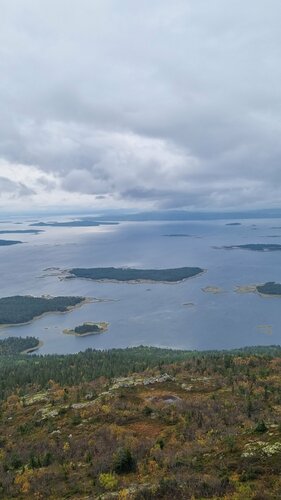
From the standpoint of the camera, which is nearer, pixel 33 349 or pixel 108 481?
pixel 108 481

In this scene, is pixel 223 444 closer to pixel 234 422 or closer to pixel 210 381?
pixel 234 422

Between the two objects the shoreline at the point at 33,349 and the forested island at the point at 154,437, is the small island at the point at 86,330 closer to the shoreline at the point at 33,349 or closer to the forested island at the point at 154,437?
the shoreline at the point at 33,349

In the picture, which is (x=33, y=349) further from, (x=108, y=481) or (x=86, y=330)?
(x=108, y=481)

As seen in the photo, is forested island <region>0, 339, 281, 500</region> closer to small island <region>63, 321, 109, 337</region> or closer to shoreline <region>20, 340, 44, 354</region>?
shoreline <region>20, 340, 44, 354</region>

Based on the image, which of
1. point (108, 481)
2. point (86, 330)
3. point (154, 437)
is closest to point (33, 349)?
point (86, 330)

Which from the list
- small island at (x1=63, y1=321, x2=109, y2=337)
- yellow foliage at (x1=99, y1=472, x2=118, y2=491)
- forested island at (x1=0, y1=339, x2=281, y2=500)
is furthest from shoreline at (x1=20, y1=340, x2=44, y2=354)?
yellow foliage at (x1=99, y1=472, x2=118, y2=491)

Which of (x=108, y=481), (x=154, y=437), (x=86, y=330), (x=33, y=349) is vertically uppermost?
(x=108, y=481)

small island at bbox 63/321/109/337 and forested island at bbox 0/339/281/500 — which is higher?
forested island at bbox 0/339/281/500

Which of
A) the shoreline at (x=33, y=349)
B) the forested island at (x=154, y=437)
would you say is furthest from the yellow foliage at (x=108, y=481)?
the shoreline at (x=33, y=349)

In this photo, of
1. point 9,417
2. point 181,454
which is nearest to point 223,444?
point 181,454

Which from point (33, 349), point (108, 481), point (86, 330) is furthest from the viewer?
point (86, 330)
